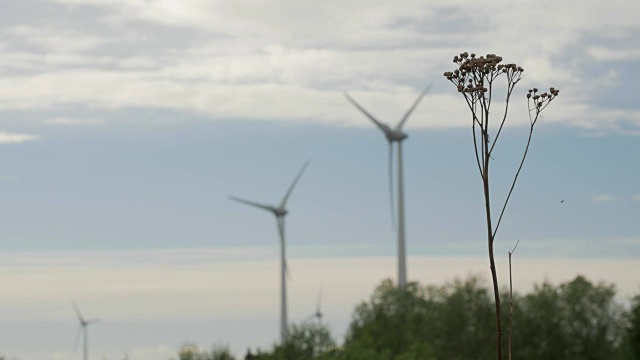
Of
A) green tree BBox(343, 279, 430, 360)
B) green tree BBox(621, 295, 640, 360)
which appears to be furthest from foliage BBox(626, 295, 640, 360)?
green tree BBox(343, 279, 430, 360)

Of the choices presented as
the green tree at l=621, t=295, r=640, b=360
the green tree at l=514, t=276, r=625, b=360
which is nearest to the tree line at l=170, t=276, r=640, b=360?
the green tree at l=514, t=276, r=625, b=360

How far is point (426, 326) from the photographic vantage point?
4451 inches

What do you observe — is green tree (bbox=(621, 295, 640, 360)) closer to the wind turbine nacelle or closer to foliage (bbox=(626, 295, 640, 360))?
foliage (bbox=(626, 295, 640, 360))

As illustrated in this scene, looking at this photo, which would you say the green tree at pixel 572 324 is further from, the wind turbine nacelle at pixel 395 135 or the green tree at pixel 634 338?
the wind turbine nacelle at pixel 395 135

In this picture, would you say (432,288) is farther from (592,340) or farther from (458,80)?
(458,80)

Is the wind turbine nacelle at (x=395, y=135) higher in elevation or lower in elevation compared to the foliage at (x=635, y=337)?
higher

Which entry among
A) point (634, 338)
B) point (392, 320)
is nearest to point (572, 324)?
point (392, 320)

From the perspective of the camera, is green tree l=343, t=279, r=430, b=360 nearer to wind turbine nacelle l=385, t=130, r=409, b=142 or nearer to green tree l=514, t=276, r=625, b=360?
green tree l=514, t=276, r=625, b=360

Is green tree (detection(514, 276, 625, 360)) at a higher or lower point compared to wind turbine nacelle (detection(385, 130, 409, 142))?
lower

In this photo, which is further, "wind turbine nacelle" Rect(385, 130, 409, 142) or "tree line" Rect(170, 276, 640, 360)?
"tree line" Rect(170, 276, 640, 360)

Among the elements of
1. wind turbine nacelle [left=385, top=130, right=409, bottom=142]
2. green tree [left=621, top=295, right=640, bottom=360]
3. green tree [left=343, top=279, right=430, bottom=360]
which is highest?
wind turbine nacelle [left=385, top=130, right=409, bottom=142]

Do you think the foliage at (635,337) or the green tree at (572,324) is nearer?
the foliage at (635,337)

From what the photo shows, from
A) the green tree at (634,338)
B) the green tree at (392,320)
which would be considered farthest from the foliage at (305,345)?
the green tree at (634,338)

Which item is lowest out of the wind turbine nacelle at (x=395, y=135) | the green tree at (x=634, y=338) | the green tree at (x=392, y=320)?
the green tree at (x=634, y=338)
